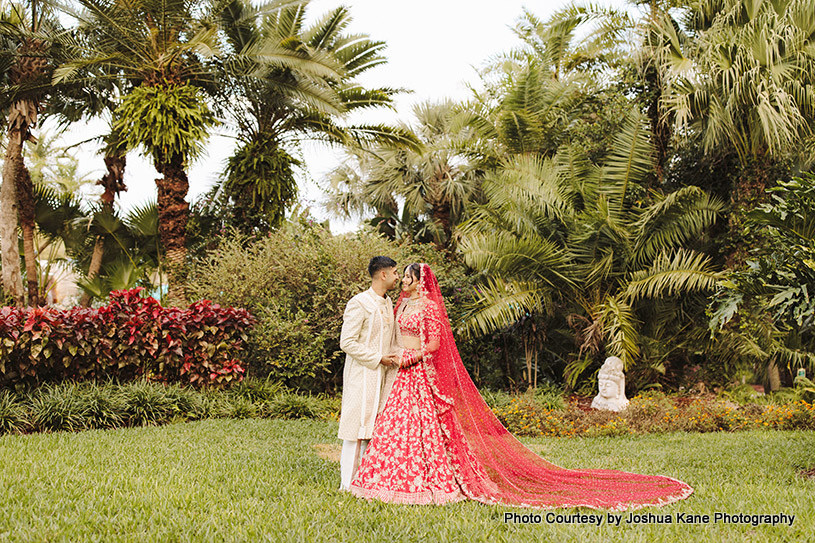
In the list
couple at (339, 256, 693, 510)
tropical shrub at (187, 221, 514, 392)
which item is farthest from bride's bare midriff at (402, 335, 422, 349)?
tropical shrub at (187, 221, 514, 392)

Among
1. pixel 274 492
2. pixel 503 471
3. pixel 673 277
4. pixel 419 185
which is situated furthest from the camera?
pixel 419 185

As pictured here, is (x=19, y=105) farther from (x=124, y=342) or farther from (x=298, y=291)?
(x=298, y=291)

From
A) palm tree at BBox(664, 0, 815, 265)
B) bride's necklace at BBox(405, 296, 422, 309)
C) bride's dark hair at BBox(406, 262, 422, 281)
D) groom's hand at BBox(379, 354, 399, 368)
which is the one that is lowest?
groom's hand at BBox(379, 354, 399, 368)

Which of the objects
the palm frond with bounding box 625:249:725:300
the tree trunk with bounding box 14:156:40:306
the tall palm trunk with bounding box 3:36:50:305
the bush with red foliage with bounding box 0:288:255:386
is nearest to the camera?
the bush with red foliage with bounding box 0:288:255:386

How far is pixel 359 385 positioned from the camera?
5113 millimetres

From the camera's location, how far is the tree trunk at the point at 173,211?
483 inches

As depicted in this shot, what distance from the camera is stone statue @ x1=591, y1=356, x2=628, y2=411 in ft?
32.7

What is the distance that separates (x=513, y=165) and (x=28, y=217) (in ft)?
33.2

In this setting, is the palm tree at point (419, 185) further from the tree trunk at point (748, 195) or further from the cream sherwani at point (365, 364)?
the cream sherwani at point (365, 364)

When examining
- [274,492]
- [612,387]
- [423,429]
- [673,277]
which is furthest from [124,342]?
[673,277]

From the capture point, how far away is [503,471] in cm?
519

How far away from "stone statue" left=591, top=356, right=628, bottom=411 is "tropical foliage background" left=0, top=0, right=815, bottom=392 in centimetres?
25

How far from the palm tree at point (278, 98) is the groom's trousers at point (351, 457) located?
27.7 feet

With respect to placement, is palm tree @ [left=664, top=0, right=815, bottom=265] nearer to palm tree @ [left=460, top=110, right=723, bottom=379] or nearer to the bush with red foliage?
palm tree @ [left=460, top=110, right=723, bottom=379]
